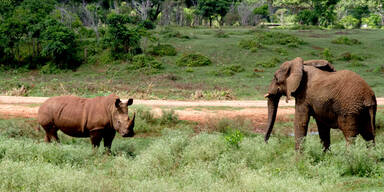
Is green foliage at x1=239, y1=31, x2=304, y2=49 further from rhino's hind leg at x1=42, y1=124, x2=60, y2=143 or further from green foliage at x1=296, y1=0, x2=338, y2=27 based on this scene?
rhino's hind leg at x1=42, y1=124, x2=60, y2=143

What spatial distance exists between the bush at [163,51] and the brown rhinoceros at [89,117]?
25145mm

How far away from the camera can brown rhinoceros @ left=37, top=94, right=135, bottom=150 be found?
10188mm

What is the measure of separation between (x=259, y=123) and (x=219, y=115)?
5.20 feet

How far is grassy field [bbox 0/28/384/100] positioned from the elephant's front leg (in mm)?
A: 12687

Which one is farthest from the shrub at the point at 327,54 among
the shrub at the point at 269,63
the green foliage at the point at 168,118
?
the green foliage at the point at 168,118

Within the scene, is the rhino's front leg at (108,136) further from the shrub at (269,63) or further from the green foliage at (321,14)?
the green foliage at (321,14)

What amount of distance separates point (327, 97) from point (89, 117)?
199 inches

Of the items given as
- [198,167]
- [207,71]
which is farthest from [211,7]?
[198,167]

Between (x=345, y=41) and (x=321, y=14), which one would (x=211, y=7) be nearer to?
(x=321, y=14)

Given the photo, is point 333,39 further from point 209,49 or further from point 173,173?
point 173,173

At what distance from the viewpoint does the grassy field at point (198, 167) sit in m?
7.72

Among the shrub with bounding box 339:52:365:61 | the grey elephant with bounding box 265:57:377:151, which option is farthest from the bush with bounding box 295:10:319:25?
the grey elephant with bounding box 265:57:377:151

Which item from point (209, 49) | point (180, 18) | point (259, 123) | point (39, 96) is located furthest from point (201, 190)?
point (180, 18)

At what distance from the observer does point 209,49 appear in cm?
3753
